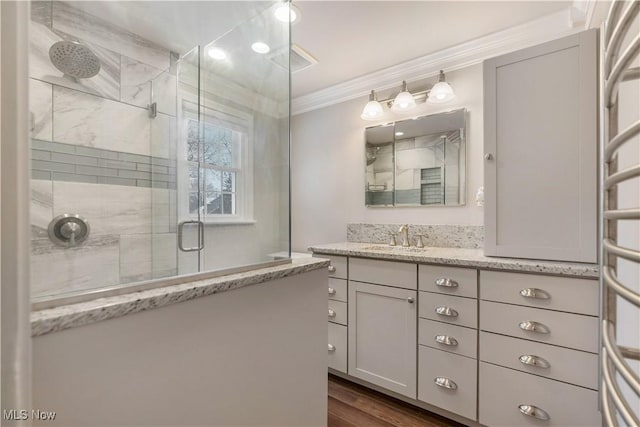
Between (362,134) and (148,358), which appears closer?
(148,358)

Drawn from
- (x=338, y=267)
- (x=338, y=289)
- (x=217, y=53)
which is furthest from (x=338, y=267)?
(x=217, y=53)

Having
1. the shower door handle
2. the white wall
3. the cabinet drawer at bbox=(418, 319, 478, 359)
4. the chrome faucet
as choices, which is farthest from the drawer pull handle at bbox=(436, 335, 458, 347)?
the shower door handle

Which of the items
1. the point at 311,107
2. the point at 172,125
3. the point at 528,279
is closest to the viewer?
the point at 528,279

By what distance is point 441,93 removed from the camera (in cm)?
209

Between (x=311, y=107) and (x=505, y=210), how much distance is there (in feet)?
6.95

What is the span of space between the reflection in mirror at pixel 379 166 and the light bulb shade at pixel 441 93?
1.41ft

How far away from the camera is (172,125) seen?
6.41 feet

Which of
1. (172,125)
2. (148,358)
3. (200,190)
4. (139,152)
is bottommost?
(148,358)

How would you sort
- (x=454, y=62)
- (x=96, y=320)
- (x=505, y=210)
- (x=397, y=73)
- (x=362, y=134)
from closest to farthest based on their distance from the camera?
(x=96, y=320)
(x=505, y=210)
(x=454, y=62)
(x=397, y=73)
(x=362, y=134)

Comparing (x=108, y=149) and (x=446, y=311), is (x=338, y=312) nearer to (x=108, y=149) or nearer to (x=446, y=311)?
(x=446, y=311)

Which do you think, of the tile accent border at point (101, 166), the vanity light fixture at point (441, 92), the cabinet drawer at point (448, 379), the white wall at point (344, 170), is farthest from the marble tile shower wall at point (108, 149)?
the vanity light fixture at point (441, 92)

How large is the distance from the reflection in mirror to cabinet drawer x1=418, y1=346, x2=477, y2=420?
1.24 metres

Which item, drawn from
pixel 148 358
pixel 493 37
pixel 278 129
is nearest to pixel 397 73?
pixel 493 37

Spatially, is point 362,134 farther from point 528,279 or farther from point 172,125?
point 528,279
